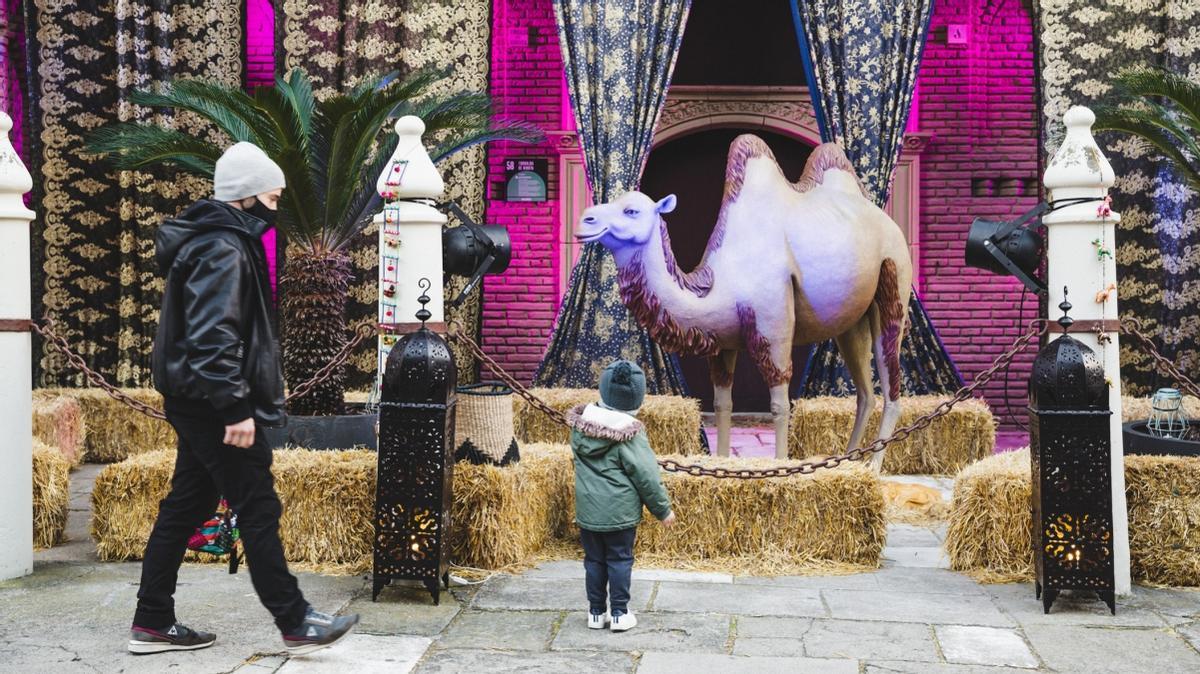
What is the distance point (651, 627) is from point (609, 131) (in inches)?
194

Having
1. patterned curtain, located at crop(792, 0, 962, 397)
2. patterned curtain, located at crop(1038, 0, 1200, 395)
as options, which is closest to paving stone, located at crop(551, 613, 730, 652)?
patterned curtain, located at crop(792, 0, 962, 397)

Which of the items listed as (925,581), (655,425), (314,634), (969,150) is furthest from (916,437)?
(314,634)

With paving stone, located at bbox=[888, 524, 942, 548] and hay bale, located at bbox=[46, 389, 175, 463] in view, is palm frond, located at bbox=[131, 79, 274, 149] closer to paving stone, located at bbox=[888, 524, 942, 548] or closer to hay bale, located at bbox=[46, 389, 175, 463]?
hay bale, located at bbox=[46, 389, 175, 463]

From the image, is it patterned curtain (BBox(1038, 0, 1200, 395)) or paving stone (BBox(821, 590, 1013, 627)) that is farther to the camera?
patterned curtain (BBox(1038, 0, 1200, 395))

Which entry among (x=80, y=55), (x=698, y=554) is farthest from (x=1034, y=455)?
(x=80, y=55)

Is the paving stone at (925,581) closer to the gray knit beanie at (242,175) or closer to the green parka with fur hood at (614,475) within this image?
the green parka with fur hood at (614,475)

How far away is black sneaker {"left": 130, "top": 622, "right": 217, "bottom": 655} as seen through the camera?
3.88 m

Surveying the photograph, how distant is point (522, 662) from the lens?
387 cm

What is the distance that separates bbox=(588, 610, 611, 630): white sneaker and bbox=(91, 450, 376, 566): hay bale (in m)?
1.24

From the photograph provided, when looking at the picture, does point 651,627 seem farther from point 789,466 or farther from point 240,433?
point 240,433

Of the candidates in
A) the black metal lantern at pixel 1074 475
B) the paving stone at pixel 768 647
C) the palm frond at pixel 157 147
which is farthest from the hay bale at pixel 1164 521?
the palm frond at pixel 157 147

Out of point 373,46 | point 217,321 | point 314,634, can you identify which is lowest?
point 314,634

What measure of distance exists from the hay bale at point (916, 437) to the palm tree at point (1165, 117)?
206 cm

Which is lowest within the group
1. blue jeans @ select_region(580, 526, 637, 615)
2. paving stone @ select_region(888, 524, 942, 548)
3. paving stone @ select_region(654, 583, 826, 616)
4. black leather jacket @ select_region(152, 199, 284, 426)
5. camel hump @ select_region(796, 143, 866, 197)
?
paving stone @ select_region(654, 583, 826, 616)
